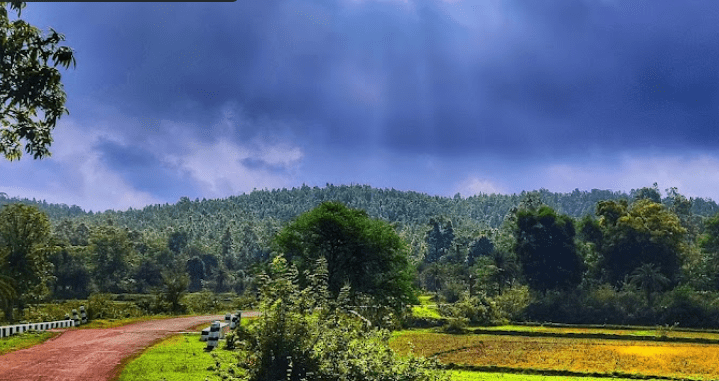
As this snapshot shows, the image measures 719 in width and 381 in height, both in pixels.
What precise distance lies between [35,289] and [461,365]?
133ft

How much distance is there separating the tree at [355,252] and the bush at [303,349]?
2912 centimetres

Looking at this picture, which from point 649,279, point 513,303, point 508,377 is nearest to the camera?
point 508,377

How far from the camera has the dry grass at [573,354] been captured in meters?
38.6

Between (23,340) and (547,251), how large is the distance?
7706 cm

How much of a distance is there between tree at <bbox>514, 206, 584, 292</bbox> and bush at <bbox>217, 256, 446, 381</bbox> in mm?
78681

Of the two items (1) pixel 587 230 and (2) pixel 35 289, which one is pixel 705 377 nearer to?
(2) pixel 35 289

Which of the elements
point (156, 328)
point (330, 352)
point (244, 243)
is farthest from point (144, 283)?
point (330, 352)

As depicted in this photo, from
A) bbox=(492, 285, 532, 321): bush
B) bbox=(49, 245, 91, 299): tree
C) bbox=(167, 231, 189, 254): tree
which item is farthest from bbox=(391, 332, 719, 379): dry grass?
bbox=(167, 231, 189, 254): tree

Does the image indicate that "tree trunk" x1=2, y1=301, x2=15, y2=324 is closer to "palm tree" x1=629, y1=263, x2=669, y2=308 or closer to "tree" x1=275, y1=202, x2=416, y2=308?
"tree" x1=275, y1=202, x2=416, y2=308

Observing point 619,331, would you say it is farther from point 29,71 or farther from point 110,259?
point 110,259

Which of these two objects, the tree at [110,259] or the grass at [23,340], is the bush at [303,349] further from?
the tree at [110,259]

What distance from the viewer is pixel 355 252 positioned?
4778 centimetres

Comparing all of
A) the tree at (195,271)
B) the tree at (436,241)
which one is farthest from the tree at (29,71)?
the tree at (436,241)

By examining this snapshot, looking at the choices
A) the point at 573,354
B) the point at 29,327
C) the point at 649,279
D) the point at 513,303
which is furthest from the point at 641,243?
the point at 29,327
